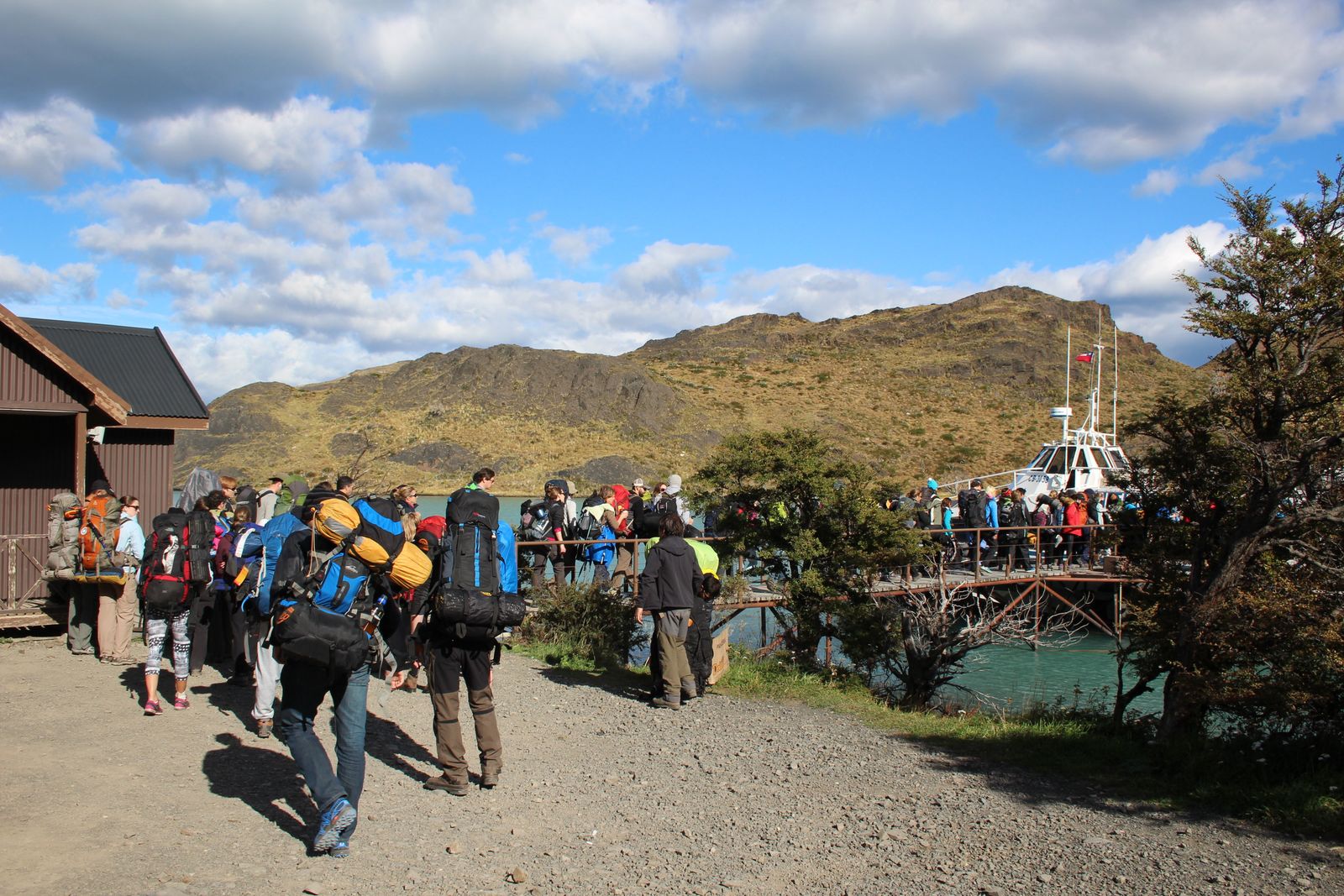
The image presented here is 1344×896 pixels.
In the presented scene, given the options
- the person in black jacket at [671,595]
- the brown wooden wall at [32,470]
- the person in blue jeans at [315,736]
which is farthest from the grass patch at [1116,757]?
the brown wooden wall at [32,470]

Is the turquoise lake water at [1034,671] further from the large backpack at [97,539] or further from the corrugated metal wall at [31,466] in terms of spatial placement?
the large backpack at [97,539]

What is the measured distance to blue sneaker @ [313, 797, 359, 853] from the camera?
502 centimetres

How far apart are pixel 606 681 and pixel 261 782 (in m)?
4.23

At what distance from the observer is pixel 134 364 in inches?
606

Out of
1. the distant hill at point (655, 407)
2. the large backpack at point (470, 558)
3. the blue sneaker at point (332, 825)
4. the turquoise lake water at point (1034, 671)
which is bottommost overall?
the turquoise lake water at point (1034, 671)

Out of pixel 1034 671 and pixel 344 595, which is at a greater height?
pixel 344 595

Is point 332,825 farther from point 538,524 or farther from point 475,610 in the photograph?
point 538,524

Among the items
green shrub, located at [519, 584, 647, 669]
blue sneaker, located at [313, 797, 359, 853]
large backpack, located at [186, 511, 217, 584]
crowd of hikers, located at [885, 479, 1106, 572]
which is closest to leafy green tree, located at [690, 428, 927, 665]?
green shrub, located at [519, 584, 647, 669]

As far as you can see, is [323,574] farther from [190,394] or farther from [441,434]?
[441,434]

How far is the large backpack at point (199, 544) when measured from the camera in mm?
7965

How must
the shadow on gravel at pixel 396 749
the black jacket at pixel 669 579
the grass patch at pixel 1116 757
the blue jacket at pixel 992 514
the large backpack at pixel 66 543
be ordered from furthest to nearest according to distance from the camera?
the blue jacket at pixel 992 514 < the large backpack at pixel 66 543 < the black jacket at pixel 669 579 < the shadow on gravel at pixel 396 749 < the grass patch at pixel 1116 757

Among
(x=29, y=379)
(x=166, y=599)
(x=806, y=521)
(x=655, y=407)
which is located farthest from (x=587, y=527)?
(x=655, y=407)

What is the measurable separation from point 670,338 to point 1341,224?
325ft

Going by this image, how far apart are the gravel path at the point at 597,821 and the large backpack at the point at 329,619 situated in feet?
3.31
